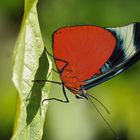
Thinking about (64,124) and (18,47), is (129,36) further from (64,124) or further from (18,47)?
(64,124)

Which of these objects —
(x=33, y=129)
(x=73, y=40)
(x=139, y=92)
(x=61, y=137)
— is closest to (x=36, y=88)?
(x=33, y=129)

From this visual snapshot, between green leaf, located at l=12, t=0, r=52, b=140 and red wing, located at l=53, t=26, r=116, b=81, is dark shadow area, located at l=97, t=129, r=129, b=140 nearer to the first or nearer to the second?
red wing, located at l=53, t=26, r=116, b=81

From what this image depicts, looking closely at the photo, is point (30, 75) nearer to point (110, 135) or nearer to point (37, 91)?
point (37, 91)

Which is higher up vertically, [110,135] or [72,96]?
[72,96]

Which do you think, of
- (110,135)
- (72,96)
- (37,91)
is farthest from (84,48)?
(110,135)

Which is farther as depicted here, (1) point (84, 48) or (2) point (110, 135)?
(2) point (110, 135)
